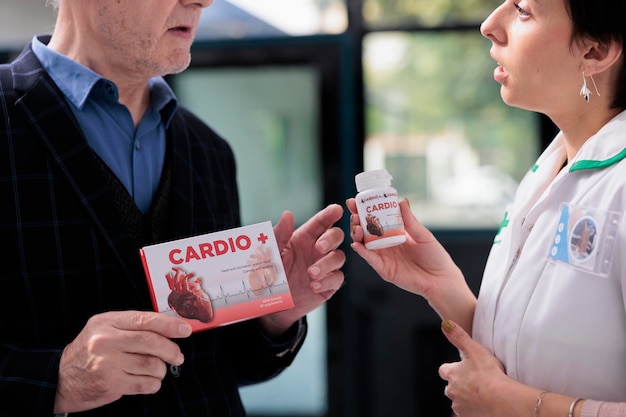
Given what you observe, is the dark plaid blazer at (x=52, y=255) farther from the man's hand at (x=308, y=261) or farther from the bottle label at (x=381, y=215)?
the bottle label at (x=381, y=215)

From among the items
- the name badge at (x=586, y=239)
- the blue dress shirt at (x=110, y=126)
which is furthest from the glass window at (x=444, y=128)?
the name badge at (x=586, y=239)

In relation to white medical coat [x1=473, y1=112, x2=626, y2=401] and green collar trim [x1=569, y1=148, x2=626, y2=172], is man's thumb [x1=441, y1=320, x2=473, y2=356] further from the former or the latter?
green collar trim [x1=569, y1=148, x2=626, y2=172]

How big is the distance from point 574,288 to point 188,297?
67 cm

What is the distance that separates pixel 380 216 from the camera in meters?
1.30

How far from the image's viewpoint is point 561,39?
3.94 feet

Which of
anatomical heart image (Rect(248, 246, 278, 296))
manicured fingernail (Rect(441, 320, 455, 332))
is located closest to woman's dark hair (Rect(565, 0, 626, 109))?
manicured fingernail (Rect(441, 320, 455, 332))

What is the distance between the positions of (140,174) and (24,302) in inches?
14.2

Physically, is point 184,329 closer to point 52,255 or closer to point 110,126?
point 52,255

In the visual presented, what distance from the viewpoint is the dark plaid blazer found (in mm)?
1261

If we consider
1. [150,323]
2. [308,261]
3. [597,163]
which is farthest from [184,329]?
[597,163]

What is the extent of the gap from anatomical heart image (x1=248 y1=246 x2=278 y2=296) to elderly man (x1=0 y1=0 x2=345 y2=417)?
147 mm

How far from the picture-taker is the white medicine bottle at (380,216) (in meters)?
1.30

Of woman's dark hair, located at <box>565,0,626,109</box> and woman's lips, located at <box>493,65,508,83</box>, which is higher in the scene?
woman's dark hair, located at <box>565,0,626,109</box>

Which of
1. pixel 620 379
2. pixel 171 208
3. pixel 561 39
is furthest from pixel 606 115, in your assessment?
pixel 171 208
